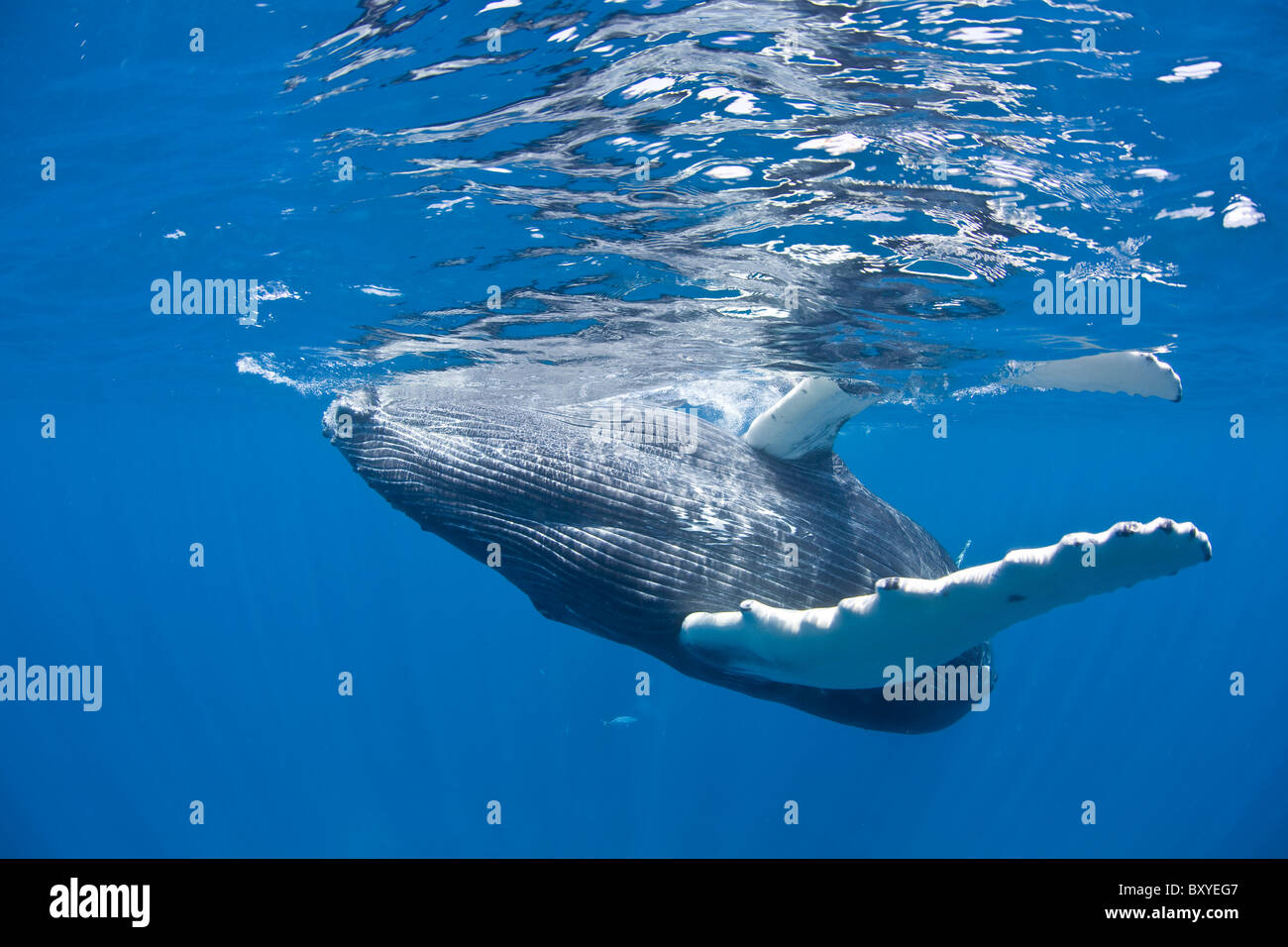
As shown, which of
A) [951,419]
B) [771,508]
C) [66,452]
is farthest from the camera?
[66,452]

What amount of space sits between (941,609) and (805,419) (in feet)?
9.67

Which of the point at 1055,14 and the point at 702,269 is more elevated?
the point at 1055,14

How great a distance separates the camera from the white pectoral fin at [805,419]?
610 cm

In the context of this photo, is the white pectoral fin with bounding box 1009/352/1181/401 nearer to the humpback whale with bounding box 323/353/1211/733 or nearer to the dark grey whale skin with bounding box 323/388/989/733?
the humpback whale with bounding box 323/353/1211/733

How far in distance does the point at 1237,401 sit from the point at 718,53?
32.9 meters

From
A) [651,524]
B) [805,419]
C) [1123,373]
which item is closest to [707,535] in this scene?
[651,524]

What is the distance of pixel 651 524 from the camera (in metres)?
5.46

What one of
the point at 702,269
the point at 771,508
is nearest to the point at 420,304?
the point at 702,269

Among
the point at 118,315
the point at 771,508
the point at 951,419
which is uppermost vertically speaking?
the point at 118,315

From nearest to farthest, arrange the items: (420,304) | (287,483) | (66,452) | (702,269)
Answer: (702,269) < (420,304) < (66,452) < (287,483)

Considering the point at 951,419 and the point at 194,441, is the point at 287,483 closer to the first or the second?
the point at 194,441

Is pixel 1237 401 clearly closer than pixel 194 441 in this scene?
Yes

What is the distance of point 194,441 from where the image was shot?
181 ft

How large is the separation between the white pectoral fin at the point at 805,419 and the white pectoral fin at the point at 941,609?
2.35 metres
